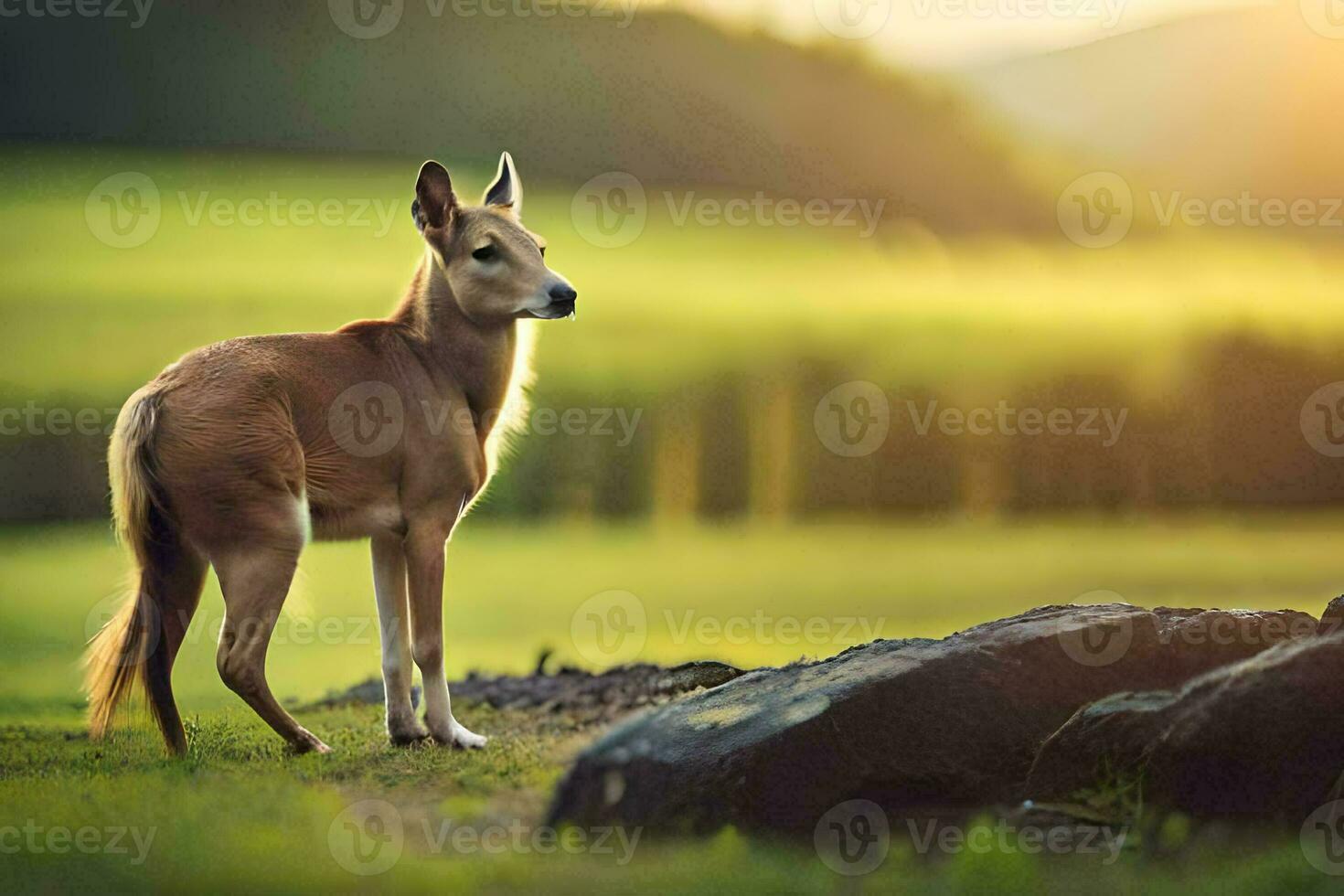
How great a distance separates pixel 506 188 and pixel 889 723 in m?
4.18

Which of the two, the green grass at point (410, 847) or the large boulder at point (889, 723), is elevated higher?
the large boulder at point (889, 723)

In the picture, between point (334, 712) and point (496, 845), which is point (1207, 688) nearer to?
point (496, 845)

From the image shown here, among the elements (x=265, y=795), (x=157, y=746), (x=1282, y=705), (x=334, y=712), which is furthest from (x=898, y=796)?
(x=334, y=712)

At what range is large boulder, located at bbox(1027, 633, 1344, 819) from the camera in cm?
533

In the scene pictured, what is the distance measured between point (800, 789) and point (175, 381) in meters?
3.79

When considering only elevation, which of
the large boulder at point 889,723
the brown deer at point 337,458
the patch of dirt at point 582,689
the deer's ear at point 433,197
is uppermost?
the deer's ear at point 433,197

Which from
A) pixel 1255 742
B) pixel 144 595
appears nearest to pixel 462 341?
pixel 144 595

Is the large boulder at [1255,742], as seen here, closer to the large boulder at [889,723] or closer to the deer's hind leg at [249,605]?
the large boulder at [889,723]

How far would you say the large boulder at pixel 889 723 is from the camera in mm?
5672

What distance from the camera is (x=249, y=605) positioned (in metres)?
6.86

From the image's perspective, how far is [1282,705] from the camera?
5.37 m

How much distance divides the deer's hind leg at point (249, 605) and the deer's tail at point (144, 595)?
1.41 feet

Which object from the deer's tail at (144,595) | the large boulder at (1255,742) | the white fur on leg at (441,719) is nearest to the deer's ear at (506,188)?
the deer's tail at (144,595)

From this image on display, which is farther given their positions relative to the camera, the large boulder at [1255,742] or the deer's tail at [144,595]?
the deer's tail at [144,595]
